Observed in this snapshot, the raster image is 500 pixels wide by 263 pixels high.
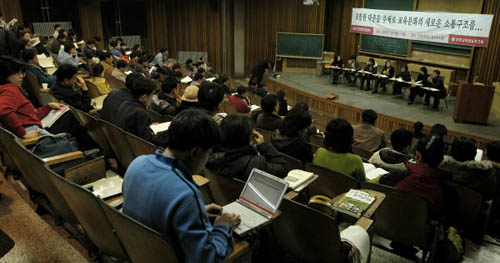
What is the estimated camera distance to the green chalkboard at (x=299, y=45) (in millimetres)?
12367

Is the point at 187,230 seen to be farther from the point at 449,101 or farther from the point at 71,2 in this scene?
the point at 71,2

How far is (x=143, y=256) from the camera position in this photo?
149cm

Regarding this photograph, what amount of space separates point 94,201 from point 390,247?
2133 millimetres

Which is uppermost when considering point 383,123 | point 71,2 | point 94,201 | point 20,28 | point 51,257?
point 71,2

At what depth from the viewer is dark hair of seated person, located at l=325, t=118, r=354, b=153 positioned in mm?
2637

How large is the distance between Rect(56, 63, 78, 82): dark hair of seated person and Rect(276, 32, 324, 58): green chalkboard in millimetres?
9753

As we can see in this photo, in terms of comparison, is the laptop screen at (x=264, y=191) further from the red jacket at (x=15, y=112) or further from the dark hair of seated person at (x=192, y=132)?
the red jacket at (x=15, y=112)

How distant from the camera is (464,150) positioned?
9.49ft

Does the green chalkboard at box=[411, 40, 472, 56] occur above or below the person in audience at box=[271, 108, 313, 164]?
above

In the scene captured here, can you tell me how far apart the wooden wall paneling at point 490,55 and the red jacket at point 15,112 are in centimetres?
987

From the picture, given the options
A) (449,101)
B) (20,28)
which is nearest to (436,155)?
(449,101)

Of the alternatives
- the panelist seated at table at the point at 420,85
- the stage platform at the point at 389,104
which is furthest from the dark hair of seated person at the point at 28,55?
the panelist seated at table at the point at 420,85

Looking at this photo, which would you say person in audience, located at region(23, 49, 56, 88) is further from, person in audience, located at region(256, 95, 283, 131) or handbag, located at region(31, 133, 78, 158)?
person in audience, located at region(256, 95, 283, 131)

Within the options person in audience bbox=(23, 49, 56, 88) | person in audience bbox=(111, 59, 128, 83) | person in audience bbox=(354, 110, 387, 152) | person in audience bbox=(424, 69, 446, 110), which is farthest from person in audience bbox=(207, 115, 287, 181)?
person in audience bbox=(424, 69, 446, 110)
